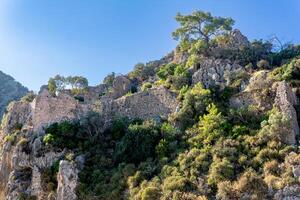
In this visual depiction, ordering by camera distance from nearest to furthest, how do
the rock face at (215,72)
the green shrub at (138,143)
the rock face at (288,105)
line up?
the rock face at (288,105) → the green shrub at (138,143) → the rock face at (215,72)

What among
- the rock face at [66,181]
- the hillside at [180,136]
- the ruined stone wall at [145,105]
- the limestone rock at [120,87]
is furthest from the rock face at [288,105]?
the limestone rock at [120,87]

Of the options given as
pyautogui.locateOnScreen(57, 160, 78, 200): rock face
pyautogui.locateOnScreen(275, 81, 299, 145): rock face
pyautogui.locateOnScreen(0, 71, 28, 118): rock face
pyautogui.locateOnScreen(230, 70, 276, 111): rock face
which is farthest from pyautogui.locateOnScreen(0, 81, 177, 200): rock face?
pyautogui.locateOnScreen(0, 71, 28, 118): rock face

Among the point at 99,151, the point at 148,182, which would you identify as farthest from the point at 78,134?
the point at 148,182

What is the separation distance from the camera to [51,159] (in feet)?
118

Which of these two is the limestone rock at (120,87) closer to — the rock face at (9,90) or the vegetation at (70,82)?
A: the vegetation at (70,82)

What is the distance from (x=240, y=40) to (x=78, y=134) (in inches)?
725

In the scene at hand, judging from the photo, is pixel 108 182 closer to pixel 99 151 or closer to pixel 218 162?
pixel 99 151

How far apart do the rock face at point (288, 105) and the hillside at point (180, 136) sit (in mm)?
90

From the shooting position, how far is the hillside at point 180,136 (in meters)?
29.7

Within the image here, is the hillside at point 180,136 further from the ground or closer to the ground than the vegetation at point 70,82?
closer to the ground

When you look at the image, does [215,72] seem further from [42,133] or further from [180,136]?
[42,133]

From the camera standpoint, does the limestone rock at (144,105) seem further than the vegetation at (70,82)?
No

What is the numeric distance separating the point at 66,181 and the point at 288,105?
14.7 meters

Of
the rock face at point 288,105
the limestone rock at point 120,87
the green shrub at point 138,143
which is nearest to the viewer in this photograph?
the rock face at point 288,105
